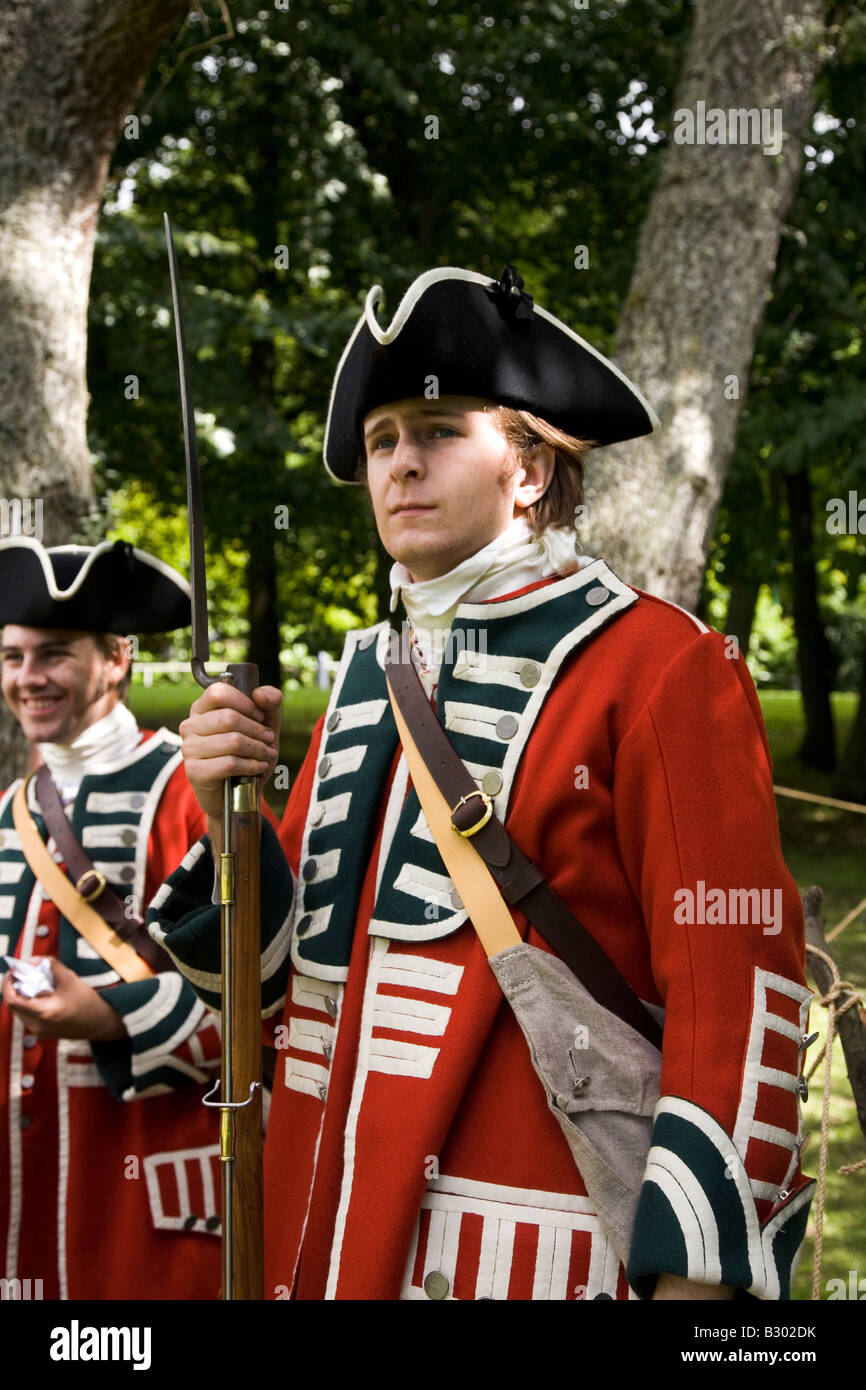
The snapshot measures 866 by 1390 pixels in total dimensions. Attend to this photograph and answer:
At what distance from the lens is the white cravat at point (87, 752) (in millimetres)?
3488

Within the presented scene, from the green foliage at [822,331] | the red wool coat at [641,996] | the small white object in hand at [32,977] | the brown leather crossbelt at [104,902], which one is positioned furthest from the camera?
the green foliage at [822,331]

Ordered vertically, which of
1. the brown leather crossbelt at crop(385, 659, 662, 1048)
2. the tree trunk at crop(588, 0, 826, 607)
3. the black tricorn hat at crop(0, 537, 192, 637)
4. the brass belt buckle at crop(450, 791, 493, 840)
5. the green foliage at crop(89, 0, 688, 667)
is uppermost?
the green foliage at crop(89, 0, 688, 667)

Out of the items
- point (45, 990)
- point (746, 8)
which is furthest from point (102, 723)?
point (746, 8)

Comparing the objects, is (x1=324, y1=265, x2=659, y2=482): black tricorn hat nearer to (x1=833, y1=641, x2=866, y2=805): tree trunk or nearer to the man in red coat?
the man in red coat

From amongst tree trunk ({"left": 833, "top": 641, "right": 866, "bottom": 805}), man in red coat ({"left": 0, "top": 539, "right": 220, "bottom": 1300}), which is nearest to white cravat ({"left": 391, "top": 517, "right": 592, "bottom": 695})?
man in red coat ({"left": 0, "top": 539, "right": 220, "bottom": 1300})

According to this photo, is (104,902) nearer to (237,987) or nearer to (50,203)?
(237,987)

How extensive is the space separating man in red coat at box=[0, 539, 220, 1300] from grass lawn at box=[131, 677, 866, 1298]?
8.66 feet

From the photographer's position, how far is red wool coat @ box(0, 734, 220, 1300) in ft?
10.3

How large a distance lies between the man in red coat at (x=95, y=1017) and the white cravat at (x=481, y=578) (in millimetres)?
1304

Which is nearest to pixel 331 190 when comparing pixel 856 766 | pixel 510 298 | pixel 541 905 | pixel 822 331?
pixel 822 331

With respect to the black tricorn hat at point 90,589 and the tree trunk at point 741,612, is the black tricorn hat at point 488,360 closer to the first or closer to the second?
the black tricorn hat at point 90,589

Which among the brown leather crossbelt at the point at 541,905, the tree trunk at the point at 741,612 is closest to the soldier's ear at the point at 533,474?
the brown leather crossbelt at the point at 541,905

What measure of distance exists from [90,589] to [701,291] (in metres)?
3.07
